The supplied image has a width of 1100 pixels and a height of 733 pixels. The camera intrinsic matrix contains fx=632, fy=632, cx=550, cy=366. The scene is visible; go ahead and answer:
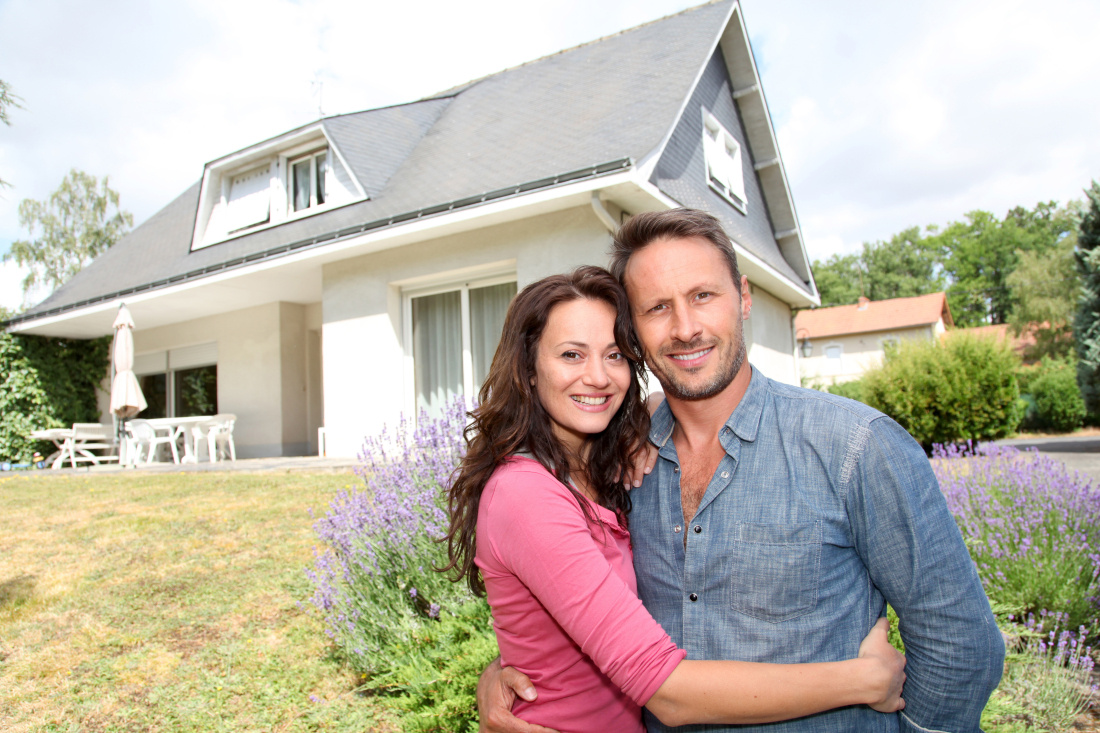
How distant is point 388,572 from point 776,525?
2351 mm

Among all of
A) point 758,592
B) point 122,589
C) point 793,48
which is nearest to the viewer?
point 758,592

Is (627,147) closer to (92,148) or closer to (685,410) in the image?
(685,410)

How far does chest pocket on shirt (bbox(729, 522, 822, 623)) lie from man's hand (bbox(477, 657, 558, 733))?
0.51 metres

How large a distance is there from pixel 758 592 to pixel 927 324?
141 feet

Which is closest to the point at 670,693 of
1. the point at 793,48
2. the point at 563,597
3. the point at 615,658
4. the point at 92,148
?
the point at 615,658

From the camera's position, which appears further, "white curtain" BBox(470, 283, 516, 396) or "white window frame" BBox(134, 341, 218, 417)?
"white window frame" BBox(134, 341, 218, 417)

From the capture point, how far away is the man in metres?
1.19

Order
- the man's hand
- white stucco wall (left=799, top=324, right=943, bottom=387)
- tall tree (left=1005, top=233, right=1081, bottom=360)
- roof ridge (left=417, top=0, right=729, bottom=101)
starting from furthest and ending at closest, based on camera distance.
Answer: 1. white stucco wall (left=799, top=324, right=943, bottom=387)
2. tall tree (left=1005, top=233, right=1081, bottom=360)
3. roof ridge (left=417, top=0, right=729, bottom=101)
4. the man's hand

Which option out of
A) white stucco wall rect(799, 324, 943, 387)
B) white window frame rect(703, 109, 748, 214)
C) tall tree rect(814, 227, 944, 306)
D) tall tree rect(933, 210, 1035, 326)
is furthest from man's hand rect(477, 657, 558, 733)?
tall tree rect(933, 210, 1035, 326)

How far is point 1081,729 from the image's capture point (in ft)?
8.25

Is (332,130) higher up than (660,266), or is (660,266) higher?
(332,130)

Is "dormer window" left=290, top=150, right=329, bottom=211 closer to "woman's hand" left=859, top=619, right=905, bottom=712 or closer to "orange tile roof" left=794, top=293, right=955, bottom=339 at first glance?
"woman's hand" left=859, top=619, right=905, bottom=712

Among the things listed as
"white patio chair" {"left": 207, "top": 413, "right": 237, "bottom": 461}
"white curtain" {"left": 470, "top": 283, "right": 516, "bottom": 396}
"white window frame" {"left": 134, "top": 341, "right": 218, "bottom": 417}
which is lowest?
"white patio chair" {"left": 207, "top": 413, "right": 237, "bottom": 461}

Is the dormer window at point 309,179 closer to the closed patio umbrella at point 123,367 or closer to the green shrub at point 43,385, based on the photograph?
the closed patio umbrella at point 123,367
